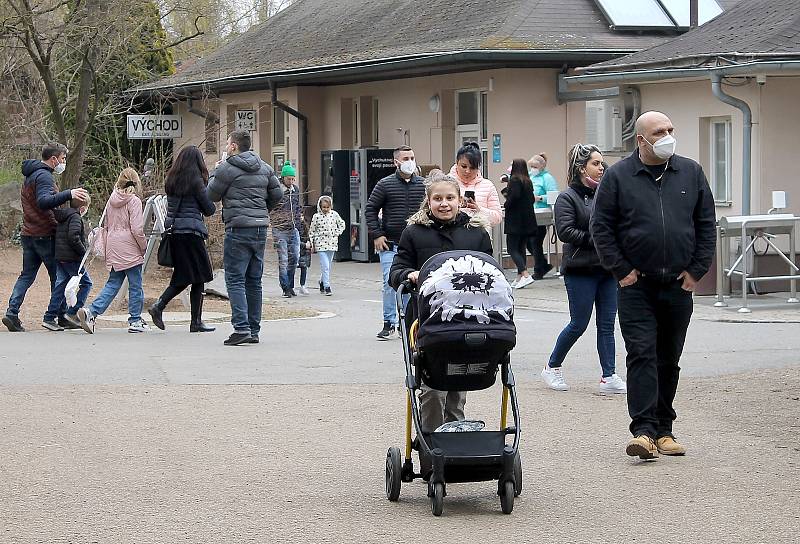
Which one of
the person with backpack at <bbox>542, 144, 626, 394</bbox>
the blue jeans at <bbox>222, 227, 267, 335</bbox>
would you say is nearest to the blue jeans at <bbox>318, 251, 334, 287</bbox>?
the blue jeans at <bbox>222, 227, 267, 335</bbox>

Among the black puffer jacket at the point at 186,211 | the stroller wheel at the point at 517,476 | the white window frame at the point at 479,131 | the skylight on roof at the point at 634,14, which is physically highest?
the skylight on roof at the point at 634,14

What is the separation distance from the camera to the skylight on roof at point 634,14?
79.9ft

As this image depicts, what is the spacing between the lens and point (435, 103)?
25.3 m

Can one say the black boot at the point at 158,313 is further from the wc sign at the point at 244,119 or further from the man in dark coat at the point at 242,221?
the wc sign at the point at 244,119

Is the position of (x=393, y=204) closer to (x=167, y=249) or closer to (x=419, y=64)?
(x=167, y=249)

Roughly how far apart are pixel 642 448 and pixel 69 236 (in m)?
7.93

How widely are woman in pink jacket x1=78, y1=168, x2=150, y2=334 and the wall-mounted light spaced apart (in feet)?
38.7

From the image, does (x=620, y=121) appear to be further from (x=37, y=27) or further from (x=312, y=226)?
(x=37, y=27)

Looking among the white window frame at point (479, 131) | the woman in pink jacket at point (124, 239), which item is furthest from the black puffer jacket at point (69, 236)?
the white window frame at point (479, 131)

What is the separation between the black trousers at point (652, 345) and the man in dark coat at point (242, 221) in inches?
222

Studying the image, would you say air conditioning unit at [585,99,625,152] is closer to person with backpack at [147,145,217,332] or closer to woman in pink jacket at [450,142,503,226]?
person with backpack at [147,145,217,332]

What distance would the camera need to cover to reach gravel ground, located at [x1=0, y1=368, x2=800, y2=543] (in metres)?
6.32

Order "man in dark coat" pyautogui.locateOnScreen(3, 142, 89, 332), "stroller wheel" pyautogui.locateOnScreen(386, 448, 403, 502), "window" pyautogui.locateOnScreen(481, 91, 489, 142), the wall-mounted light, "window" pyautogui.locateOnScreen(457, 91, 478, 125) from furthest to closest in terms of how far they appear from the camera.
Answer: the wall-mounted light < "window" pyautogui.locateOnScreen(457, 91, 478, 125) < "window" pyautogui.locateOnScreen(481, 91, 489, 142) < "man in dark coat" pyautogui.locateOnScreen(3, 142, 89, 332) < "stroller wheel" pyautogui.locateOnScreen(386, 448, 403, 502)

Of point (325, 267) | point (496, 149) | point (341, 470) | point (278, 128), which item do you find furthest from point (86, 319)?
point (278, 128)
